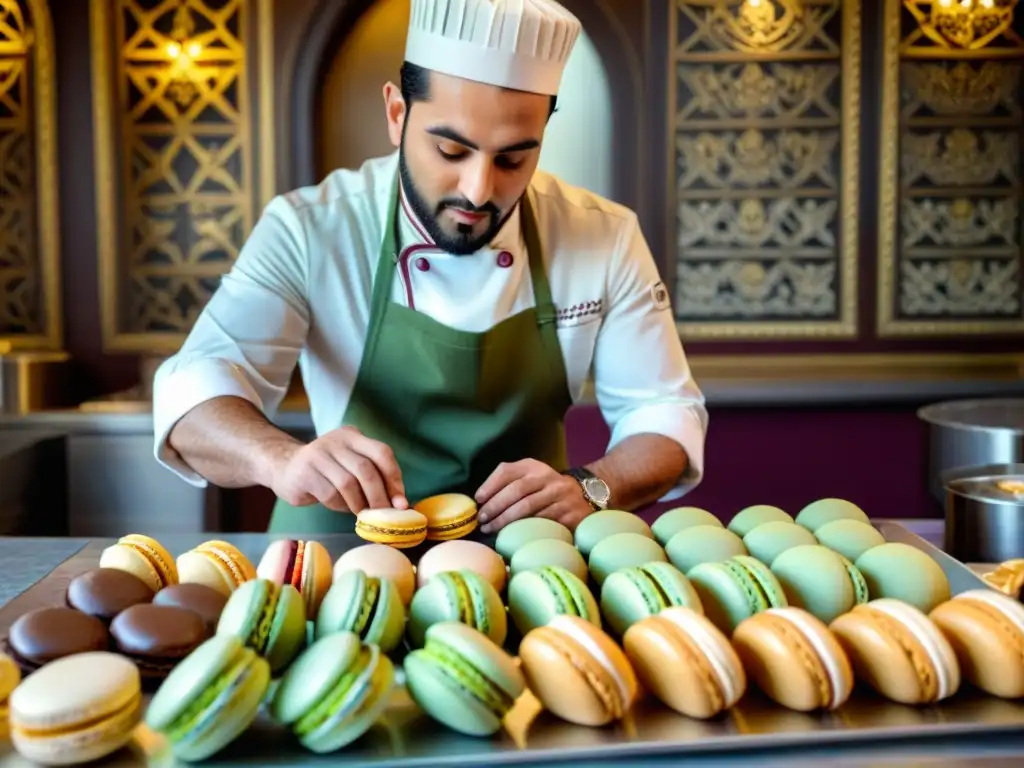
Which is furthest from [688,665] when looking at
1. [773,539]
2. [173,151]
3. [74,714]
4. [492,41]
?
[173,151]

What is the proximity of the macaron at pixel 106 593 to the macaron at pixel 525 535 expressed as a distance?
33cm

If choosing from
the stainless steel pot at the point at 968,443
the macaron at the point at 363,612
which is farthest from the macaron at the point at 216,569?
the stainless steel pot at the point at 968,443

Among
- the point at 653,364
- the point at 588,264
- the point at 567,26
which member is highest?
the point at 567,26

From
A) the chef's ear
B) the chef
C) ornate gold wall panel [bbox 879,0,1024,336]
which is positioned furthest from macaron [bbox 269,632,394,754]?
ornate gold wall panel [bbox 879,0,1024,336]

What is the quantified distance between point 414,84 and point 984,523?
954 mm

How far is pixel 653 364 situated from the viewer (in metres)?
1.73

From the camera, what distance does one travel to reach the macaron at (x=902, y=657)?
0.73m

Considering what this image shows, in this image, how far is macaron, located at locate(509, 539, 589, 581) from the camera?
0.91m

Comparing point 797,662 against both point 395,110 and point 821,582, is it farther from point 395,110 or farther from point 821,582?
point 395,110

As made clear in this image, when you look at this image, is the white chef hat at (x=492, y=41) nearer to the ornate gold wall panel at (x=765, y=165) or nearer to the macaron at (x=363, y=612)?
the macaron at (x=363, y=612)

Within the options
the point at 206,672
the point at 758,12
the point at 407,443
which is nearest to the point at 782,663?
the point at 206,672

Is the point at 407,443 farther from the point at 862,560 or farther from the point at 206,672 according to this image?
the point at 206,672

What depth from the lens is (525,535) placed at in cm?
101

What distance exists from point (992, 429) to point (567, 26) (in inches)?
35.6
